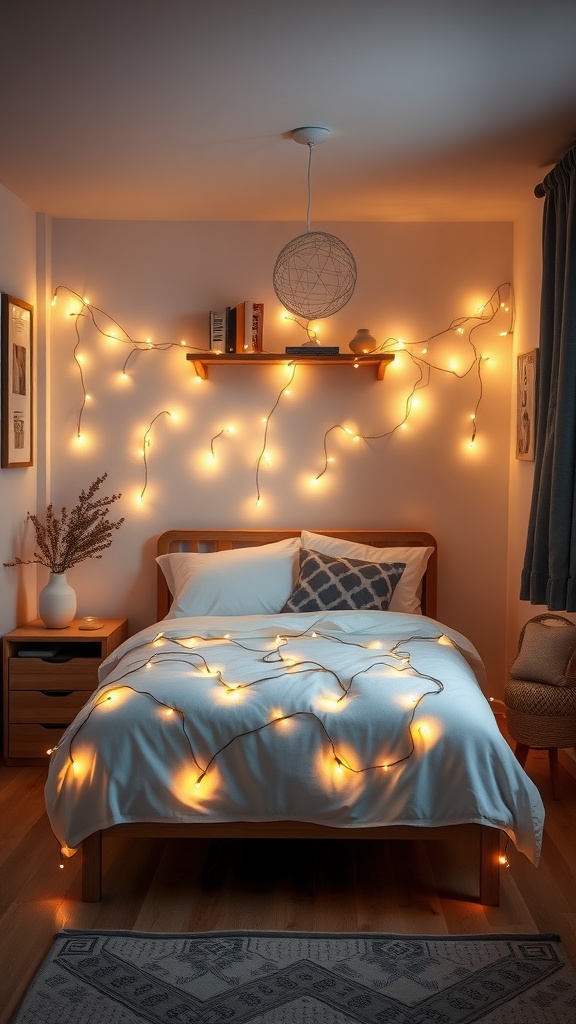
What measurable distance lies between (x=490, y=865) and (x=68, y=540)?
8.39 ft

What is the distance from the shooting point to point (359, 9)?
8.25ft

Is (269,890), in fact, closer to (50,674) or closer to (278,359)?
(50,674)

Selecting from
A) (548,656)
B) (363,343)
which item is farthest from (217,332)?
(548,656)

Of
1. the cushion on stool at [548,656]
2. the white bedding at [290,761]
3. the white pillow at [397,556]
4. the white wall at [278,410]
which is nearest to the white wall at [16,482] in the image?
the white wall at [278,410]

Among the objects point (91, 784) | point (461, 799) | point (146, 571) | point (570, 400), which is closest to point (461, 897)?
point (461, 799)

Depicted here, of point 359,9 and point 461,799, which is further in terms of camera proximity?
point 461,799

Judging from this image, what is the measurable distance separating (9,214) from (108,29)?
1.80 m

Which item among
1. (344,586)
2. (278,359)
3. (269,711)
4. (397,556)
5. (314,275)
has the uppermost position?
(314,275)

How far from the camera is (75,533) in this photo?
4.52m

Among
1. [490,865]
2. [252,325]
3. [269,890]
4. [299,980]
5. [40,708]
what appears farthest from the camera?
[252,325]

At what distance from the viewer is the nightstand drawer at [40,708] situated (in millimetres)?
4152

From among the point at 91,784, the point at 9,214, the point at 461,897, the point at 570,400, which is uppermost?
the point at 9,214

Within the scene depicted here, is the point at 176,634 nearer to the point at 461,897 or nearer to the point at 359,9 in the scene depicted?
the point at 461,897

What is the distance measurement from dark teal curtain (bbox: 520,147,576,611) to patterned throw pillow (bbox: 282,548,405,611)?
0.71 meters
